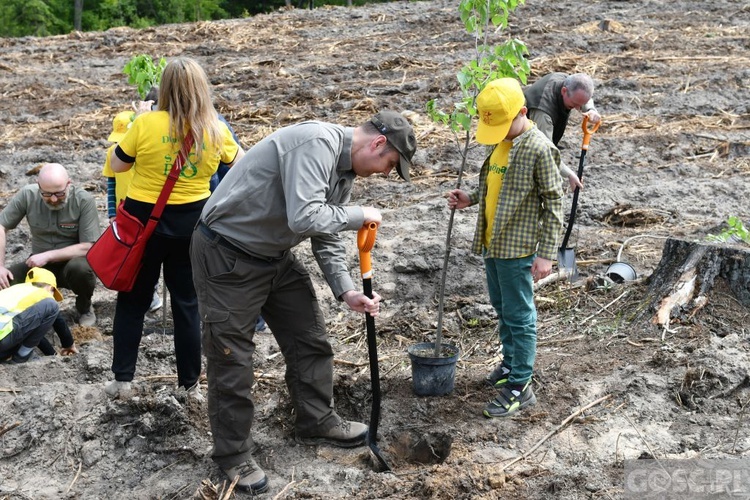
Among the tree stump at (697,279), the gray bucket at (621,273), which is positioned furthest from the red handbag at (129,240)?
the gray bucket at (621,273)

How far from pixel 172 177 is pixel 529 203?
196 centimetres

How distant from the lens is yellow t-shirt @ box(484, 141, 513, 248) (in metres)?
4.29

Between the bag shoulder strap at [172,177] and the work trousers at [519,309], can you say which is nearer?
the work trousers at [519,309]

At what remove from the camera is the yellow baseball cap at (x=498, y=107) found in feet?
13.3

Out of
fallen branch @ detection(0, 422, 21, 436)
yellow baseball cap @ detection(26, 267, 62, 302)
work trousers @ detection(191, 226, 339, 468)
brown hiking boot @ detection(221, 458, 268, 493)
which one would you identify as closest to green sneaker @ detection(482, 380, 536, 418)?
work trousers @ detection(191, 226, 339, 468)

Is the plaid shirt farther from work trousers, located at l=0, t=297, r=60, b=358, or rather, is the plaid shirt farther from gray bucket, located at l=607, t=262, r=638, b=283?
work trousers, located at l=0, t=297, r=60, b=358

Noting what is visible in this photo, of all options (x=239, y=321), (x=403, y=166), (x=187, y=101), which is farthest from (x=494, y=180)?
(x=187, y=101)

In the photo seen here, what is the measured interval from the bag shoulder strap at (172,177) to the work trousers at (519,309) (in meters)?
1.81

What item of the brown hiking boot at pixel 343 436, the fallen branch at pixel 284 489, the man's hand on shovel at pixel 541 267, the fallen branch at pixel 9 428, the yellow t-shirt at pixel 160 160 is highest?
the yellow t-shirt at pixel 160 160

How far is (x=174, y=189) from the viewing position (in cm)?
456

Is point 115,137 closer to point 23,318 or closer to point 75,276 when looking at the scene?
point 75,276

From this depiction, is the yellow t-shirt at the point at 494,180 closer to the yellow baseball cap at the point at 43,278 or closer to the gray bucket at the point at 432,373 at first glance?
the gray bucket at the point at 432,373


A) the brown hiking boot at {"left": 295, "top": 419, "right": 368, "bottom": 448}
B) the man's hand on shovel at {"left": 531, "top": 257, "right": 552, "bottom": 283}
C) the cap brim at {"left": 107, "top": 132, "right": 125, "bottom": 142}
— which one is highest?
the cap brim at {"left": 107, "top": 132, "right": 125, "bottom": 142}

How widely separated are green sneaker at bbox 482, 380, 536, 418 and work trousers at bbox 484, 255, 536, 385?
52 millimetres
